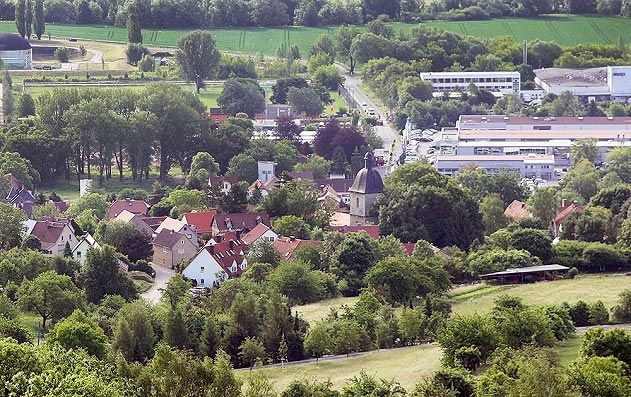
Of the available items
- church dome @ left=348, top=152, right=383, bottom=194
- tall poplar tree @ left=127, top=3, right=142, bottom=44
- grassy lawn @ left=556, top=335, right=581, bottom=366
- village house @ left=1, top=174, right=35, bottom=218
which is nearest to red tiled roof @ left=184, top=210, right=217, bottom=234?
church dome @ left=348, top=152, right=383, bottom=194

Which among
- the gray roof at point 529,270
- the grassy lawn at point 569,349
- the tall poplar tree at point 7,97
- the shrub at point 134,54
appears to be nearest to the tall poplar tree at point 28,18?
the shrub at point 134,54

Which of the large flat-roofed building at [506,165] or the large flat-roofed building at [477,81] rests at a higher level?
the large flat-roofed building at [477,81]

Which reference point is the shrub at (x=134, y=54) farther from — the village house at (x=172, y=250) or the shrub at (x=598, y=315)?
the shrub at (x=598, y=315)

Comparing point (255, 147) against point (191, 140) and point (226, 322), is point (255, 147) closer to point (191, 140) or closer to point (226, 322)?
point (191, 140)

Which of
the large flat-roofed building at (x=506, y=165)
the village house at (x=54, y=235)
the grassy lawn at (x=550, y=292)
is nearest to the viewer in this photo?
the grassy lawn at (x=550, y=292)

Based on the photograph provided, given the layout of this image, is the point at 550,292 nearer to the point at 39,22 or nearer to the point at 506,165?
the point at 506,165

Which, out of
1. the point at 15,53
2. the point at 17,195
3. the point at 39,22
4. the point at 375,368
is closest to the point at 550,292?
the point at 375,368

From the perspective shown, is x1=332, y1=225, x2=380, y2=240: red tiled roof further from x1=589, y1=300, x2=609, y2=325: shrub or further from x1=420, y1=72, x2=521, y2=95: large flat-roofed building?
x1=420, y1=72, x2=521, y2=95: large flat-roofed building
